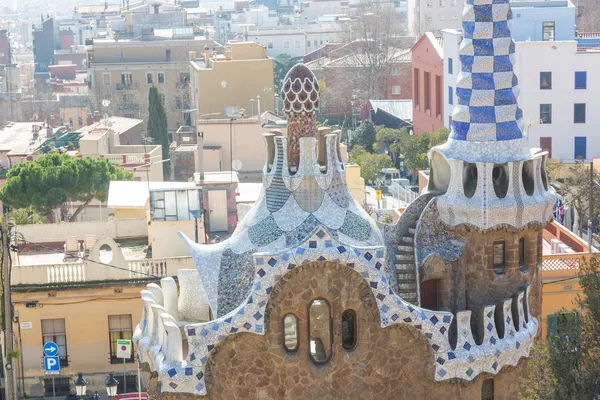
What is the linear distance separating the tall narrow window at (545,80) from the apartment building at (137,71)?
41.7 m

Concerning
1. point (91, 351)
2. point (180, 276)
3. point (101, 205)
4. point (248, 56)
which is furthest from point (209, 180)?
point (248, 56)

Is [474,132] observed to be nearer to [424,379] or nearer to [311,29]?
[424,379]

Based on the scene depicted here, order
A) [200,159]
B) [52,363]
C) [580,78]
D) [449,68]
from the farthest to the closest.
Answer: [449,68] < [580,78] < [200,159] < [52,363]

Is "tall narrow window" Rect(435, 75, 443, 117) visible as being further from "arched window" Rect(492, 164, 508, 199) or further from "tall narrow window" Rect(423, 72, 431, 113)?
"arched window" Rect(492, 164, 508, 199)

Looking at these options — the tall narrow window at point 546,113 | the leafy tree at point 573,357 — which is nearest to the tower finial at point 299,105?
the leafy tree at point 573,357

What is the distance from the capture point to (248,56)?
70500 millimetres

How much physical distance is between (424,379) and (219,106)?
4464 centimetres

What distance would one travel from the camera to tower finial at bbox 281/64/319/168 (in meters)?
22.2

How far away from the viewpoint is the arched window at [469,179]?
74.4 feet

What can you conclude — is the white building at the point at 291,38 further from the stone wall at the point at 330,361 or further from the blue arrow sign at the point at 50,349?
the stone wall at the point at 330,361

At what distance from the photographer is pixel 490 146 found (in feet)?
74.4

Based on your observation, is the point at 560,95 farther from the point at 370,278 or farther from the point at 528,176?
the point at 370,278

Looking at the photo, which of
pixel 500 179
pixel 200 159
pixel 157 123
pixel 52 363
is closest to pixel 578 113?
pixel 157 123

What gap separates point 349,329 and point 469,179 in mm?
2819
